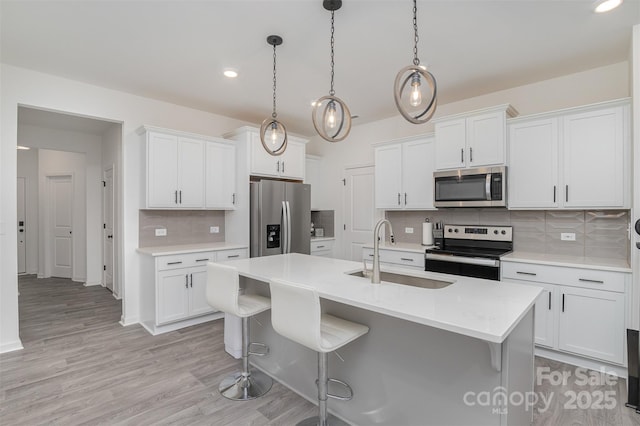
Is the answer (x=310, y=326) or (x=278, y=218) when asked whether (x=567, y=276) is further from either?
(x=278, y=218)

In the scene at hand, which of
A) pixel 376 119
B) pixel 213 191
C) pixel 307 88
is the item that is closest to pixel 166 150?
pixel 213 191

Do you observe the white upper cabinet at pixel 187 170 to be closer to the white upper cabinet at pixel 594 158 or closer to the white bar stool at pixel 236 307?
the white bar stool at pixel 236 307

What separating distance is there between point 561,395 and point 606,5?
279 centimetres

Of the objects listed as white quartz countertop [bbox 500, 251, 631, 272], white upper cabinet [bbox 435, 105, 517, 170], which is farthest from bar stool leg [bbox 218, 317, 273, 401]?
white upper cabinet [bbox 435, 105, 517, 170]

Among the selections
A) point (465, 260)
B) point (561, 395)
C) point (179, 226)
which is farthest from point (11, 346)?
point (561, 395)

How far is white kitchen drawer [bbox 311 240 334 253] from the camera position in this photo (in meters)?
5.15

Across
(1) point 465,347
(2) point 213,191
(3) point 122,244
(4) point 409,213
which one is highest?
(2) point 213,191

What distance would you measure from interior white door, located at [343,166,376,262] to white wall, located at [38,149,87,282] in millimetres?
4678

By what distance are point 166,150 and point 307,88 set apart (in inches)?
73.2

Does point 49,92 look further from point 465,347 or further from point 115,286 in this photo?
point 465,347

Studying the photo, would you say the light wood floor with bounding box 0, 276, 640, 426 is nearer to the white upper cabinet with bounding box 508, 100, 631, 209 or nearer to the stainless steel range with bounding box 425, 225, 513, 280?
the stainless steel range with bounding box 425, 225, 513, 280

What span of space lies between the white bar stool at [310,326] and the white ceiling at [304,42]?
6.34ft

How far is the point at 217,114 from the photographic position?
15.4 feet

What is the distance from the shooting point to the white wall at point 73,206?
605 centimetres
